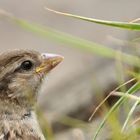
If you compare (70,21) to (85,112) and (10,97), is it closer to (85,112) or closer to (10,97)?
(85,112)

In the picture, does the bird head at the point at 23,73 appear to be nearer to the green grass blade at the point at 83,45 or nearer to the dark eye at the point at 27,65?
the dark eye at the point at 27,65

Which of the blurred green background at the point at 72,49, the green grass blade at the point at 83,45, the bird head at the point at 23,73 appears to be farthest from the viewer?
the blurred green background at the point at 72,49

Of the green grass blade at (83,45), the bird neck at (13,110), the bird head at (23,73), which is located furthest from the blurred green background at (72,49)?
the green grass blade at (83,45)

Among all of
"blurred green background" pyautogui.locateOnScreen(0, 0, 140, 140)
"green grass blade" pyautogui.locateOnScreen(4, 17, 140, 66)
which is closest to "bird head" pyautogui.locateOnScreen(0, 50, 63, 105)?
"green grass blade" pyautogui.locateOnScreen(4, 17, 140, 66)

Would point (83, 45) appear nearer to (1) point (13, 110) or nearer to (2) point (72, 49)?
(1) point (13, 110)

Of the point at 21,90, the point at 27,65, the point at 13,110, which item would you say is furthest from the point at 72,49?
the point at 13,110

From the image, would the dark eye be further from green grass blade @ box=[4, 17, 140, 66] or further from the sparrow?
green grass blade @ box=[4, 17, 140, 66]

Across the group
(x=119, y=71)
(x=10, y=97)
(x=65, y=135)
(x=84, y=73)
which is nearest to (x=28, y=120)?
(x=10, y=97)
